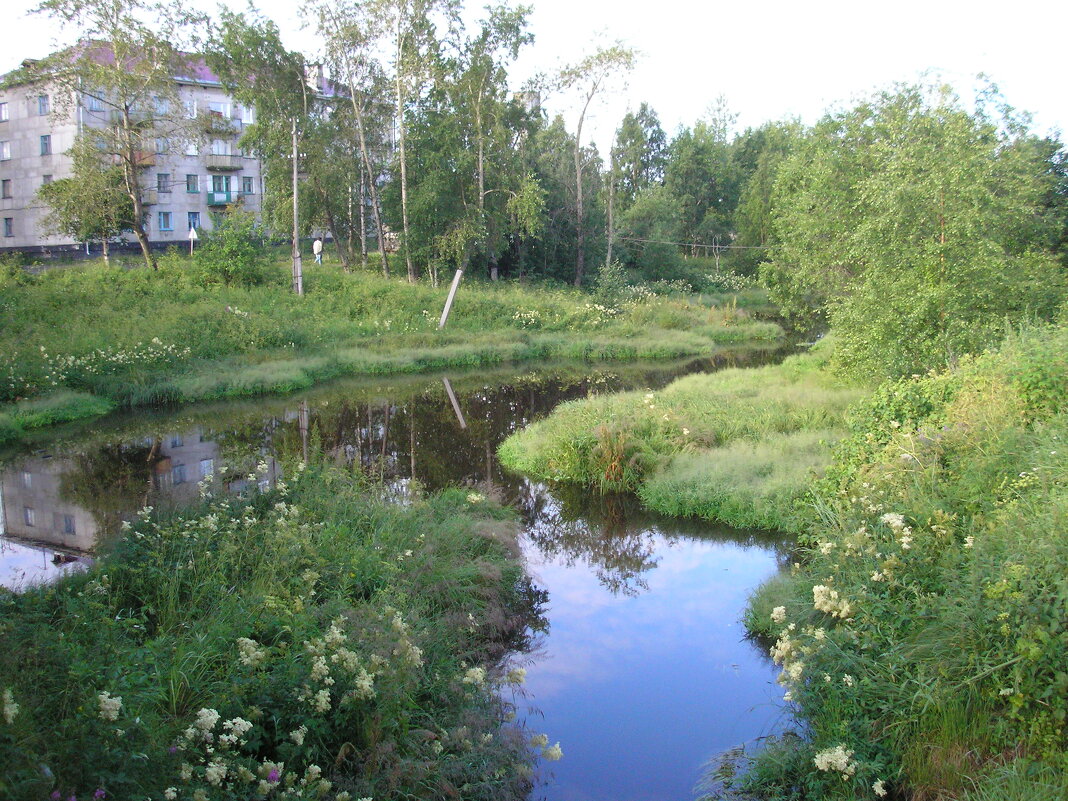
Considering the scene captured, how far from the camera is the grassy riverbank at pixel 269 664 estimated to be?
3.70 m

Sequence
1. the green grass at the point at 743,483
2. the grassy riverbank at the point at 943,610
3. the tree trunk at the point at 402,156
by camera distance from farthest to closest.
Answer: the tree trunk at the point at 402,156 → the green grass at the point at 743,483 → the grassy riverbank at the point at 943,610

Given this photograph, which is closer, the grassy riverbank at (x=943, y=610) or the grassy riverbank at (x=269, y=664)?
the grassy riverbank at (x=269, y=664)

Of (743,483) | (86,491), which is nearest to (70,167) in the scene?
(86,491)

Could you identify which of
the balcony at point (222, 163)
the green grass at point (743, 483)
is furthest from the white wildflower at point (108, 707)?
the balcony at point (222, 163)

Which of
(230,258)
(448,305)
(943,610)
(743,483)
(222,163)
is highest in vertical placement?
(222,163)

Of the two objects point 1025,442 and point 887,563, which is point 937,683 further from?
point 1025,442

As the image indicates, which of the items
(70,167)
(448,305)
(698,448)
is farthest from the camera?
(70,167)

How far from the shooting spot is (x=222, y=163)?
4369cm

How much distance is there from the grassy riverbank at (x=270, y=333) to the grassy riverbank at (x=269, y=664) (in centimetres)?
1238

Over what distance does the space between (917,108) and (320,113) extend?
23.2 m

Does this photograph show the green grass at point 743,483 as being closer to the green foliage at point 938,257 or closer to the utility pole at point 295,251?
the green foliage at point 938,257

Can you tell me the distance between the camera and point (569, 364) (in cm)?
2842

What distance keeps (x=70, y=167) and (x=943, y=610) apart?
3899 centimetres

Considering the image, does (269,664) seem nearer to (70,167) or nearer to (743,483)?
(743,483)
